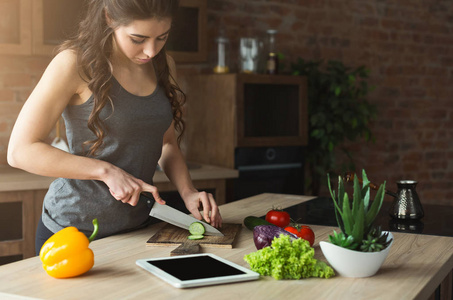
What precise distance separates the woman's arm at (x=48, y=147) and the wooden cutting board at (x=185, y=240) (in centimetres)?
14

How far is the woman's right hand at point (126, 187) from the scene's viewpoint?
1665 millimetres

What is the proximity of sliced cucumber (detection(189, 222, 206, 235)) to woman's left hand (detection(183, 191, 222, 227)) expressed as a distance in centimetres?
10

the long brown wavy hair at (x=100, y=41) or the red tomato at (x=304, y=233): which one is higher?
the long brown wavy hair at (x=100, y=41)

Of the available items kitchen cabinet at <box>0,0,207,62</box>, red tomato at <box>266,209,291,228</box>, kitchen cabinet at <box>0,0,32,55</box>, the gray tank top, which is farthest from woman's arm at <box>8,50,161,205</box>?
kitchen cabinet at <box>0,0,32,55</box>

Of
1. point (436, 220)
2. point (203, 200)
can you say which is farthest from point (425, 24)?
point (203, 200)

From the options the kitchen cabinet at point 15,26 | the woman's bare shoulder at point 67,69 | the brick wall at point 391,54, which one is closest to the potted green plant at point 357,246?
the woman's bare shoulder at point 67,69

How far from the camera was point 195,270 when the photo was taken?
142 centimetres

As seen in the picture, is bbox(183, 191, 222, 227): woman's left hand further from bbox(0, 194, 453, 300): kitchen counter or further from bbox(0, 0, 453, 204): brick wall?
bbox(0, 0, 453, 204): brick wall

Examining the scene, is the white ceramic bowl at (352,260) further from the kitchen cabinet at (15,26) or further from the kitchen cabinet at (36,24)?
the kitchen cabinet at (15,26)

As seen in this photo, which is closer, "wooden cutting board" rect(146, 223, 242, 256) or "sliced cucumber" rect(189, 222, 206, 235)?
"wooden cutting board" rect(146, 223, 242, 256)

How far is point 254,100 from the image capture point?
12.8 feet

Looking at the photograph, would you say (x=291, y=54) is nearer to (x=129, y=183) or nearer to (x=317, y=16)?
(x=317, y=16)

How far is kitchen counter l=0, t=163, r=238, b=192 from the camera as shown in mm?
3000

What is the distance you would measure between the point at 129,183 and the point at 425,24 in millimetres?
4530
